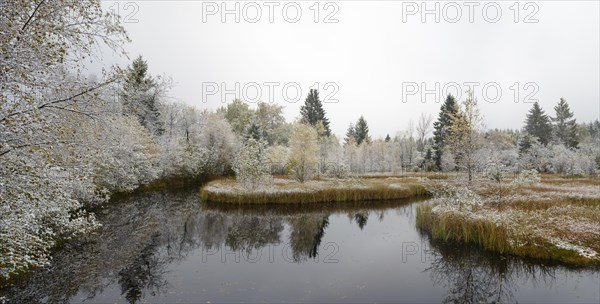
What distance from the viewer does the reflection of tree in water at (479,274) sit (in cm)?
1117

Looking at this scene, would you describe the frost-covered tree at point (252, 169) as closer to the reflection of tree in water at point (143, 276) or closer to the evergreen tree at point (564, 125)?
the reflection of tree in water at point (143, 276)

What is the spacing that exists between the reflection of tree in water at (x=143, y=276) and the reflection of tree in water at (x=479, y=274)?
10.6 meters

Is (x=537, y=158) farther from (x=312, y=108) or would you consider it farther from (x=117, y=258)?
(x=117, y=258)

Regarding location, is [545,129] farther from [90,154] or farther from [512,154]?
[90,154]

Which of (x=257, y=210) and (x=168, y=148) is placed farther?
(x=168, y=148)

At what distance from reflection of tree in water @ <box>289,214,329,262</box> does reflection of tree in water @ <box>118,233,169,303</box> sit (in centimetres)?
607

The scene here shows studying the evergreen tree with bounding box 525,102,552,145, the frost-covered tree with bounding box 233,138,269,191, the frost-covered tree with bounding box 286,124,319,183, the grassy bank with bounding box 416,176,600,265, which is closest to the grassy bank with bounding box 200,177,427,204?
the frost-covered tree with bounding box 233,138,269,191

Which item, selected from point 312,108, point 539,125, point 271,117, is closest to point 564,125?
point 539,125

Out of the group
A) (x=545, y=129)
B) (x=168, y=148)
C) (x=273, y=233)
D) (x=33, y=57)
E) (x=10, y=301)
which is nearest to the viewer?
(x=33, y=57)

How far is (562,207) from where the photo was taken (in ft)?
65.9

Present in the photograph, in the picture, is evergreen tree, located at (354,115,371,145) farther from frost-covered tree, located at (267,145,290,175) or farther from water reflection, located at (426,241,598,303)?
water reflection, located at (426,241,598,303)

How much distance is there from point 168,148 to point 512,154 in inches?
2479

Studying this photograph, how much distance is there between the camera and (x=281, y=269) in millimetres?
13539

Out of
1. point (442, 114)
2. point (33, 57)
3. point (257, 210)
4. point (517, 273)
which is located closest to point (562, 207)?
point (517, 273)
